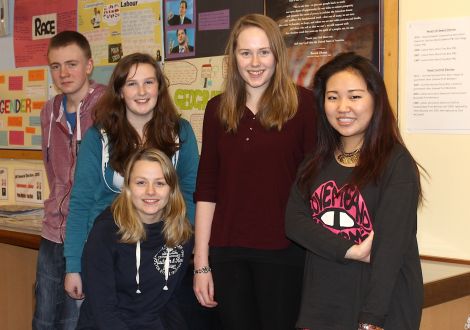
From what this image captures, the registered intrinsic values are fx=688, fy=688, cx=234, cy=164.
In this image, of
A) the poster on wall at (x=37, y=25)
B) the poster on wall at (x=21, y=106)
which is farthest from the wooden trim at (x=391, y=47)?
the poster on wall at (x=21, y=106)

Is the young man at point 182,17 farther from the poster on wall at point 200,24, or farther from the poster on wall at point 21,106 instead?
the poster on wall at point 21,106

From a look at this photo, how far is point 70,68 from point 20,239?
0.95m

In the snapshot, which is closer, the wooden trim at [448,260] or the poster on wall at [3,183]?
the wooden trim at [448,260]

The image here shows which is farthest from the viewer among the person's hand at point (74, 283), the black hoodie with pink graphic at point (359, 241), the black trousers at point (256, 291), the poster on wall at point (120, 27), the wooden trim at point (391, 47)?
the poster on wall at point (120, 27)

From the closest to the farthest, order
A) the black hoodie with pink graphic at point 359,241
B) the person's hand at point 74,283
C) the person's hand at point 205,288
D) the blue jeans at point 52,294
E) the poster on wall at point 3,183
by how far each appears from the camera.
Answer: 1. the black hoodie with pink graphic at point 359,241
2. the person's hand at point 205,288
3. the person's hand at point 74,283
4. the blue jeans at point 52,294
5. the poster on wall at point 3,183

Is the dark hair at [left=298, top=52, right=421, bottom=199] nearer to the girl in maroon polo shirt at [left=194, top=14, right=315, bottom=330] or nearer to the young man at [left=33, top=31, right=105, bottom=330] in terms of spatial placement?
the girl in maroon polo shirt at [left=194, top=14, right=315, bottom=330]

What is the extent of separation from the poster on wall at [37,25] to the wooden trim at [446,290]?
7.85 feet

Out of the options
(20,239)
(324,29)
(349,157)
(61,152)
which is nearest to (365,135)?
(349,157)

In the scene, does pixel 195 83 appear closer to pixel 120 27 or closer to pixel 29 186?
pixel 120 27

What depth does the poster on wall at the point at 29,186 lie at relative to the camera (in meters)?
3.90

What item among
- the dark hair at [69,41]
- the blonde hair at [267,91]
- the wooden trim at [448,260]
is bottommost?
the wooden trim at [448,260]

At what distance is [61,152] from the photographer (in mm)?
2525

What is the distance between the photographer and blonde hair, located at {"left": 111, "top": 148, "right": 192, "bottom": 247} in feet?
7.10

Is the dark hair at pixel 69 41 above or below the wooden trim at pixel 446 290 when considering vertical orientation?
above
